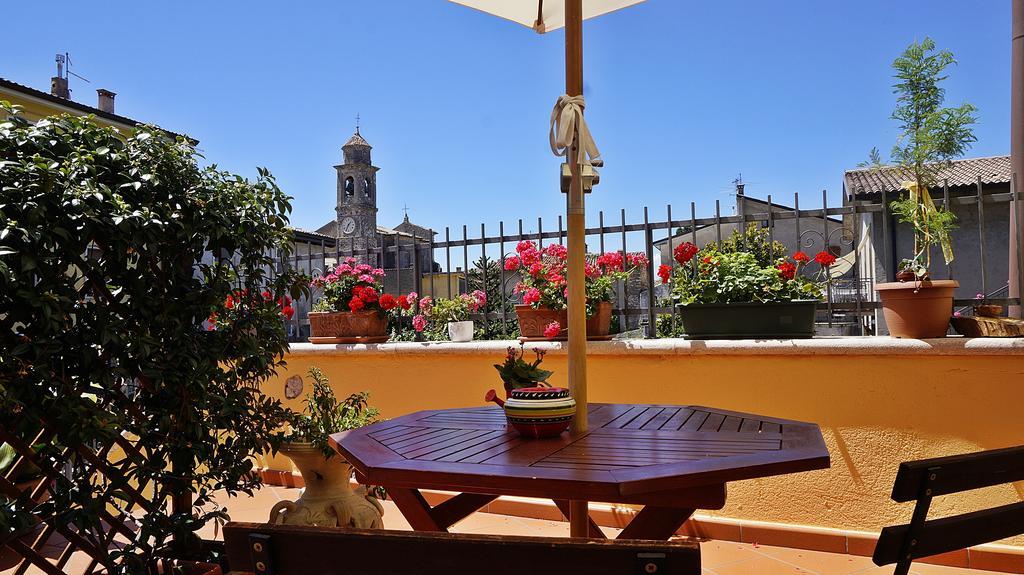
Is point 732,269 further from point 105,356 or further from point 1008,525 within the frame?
point 105,356

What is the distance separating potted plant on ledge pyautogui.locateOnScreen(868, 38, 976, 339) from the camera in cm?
284

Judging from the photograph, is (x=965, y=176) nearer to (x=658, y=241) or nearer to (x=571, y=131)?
(x=658, y=241)

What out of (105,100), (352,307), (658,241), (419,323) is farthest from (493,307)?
(105,100)

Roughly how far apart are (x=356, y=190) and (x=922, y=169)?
120 ft

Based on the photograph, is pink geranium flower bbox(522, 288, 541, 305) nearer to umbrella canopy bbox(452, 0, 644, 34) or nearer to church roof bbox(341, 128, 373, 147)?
umbrella canopy bbox(452, 0, 644, 34)

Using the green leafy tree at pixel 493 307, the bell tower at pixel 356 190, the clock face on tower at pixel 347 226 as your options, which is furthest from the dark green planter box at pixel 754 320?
the clock face on tower at pixel 347 226

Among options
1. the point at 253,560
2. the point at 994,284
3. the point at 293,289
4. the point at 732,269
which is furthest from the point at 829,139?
the point at 253,560

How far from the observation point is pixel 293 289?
9.17ft

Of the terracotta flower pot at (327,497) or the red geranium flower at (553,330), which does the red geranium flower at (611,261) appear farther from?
the terracotta flower pot at (327,497)

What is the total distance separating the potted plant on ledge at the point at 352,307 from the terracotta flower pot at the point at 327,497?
1.41m

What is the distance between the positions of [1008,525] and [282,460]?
4.05 m

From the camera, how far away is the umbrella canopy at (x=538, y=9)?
2568mm

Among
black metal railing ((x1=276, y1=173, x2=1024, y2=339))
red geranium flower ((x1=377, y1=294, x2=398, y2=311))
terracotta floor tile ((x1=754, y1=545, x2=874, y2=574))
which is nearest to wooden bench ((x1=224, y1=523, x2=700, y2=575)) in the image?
black metal railing ((x1=276, y1=173, x2=1024, y2=339))

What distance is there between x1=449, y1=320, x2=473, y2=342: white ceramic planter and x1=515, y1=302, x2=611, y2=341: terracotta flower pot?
1.17ft
